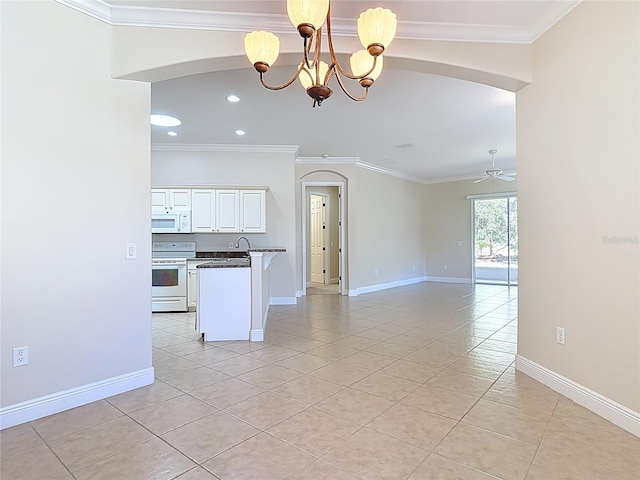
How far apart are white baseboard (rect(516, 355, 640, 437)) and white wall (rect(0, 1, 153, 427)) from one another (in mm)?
3124

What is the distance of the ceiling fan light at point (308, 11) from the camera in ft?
5.96

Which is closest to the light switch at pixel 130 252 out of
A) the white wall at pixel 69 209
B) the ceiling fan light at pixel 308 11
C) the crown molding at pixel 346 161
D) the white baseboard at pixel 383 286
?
the white wall at pixel 69 209

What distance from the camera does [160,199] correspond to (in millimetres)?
5797

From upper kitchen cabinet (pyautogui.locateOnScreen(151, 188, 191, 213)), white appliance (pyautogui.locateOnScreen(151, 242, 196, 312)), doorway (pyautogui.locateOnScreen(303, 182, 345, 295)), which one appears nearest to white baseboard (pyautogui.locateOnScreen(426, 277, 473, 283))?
doorway (pyautogui.locateOnScreen(303, 182, 345, 295))

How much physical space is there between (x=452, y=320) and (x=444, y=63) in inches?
138

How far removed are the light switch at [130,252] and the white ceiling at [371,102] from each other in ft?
5.48

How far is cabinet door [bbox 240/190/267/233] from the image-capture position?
5.93m

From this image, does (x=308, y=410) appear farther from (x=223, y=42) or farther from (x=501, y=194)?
(x=501, y=194)

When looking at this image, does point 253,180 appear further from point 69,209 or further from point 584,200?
point 584,200

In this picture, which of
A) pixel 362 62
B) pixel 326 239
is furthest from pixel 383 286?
pixel 362 62

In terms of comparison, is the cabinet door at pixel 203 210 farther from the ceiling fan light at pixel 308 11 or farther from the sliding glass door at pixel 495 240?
the sliding glass door at pixel 495 240

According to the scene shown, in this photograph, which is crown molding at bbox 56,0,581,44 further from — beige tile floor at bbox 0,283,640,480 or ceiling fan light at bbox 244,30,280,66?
beige tile floor at bbox 0,283,640,480

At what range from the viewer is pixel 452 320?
5.07 m

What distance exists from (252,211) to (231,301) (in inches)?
88.0
